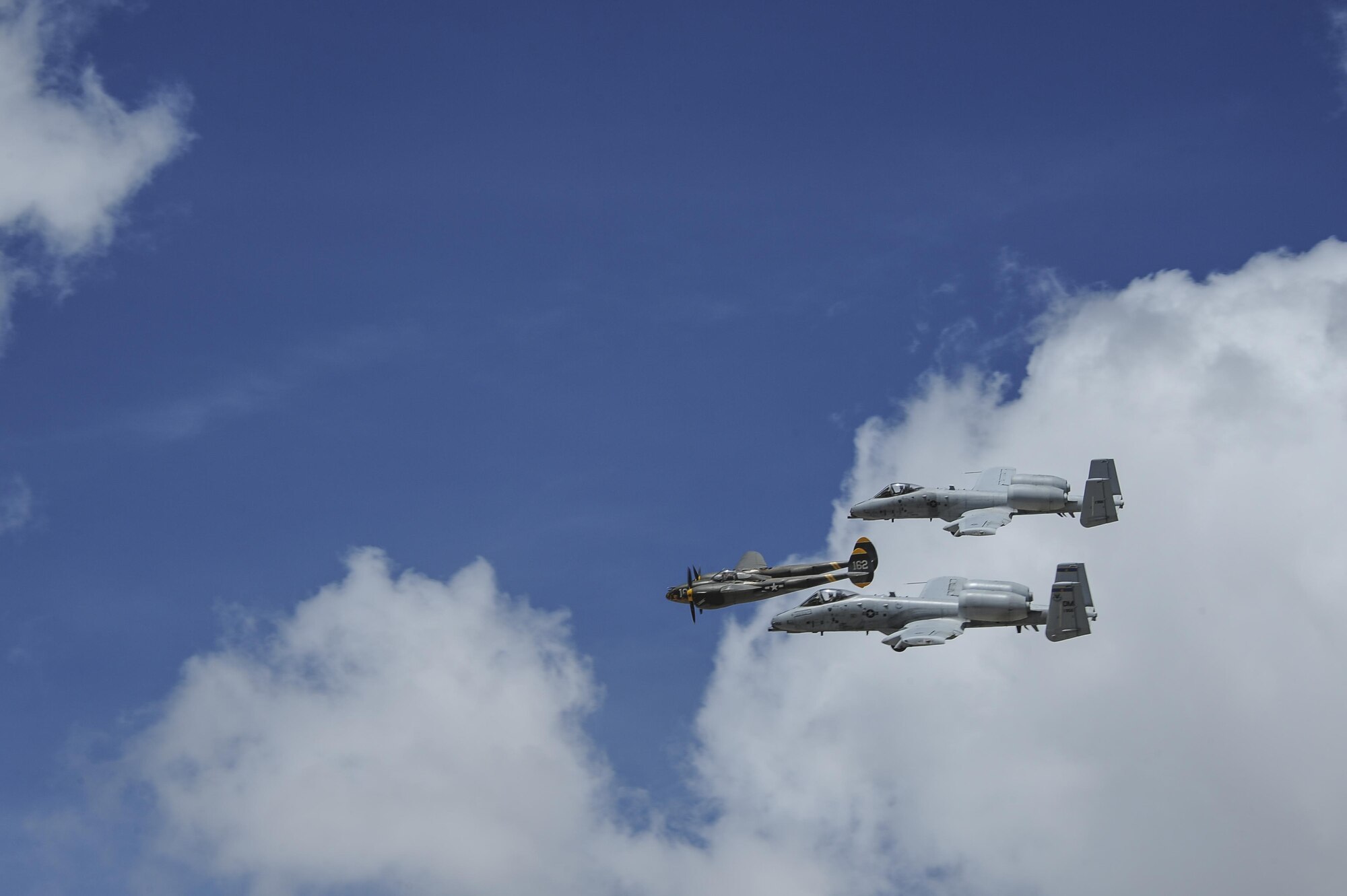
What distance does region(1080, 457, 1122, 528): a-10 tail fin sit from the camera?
151 meters

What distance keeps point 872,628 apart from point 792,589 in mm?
16502

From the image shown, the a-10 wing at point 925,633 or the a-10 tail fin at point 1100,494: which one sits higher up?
the a-10 tail fin at point 1100,494

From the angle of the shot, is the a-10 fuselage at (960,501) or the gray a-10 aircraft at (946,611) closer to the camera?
the gray a-10 aircraft at (946,611)

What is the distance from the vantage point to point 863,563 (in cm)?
16800

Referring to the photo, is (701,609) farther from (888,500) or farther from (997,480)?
(997,480)

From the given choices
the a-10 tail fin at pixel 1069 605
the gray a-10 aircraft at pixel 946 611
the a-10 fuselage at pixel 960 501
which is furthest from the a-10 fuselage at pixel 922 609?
the a-10 fuselage at pixel 960 501

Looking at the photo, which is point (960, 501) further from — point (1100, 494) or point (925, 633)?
point (925, 633)

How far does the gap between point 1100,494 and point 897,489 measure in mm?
24168

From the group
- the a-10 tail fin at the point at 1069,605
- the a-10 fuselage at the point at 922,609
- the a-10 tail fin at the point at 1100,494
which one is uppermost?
the a-10 tail fin at the point at 1100,494

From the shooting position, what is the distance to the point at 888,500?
168 m

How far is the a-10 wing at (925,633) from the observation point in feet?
448

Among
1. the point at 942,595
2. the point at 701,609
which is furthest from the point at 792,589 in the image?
the point at 942,595

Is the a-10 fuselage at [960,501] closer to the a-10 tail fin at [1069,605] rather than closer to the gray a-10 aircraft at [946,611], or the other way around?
the gray a-10 aircraft at [946,611]

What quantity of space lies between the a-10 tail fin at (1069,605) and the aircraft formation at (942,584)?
0.06 m
